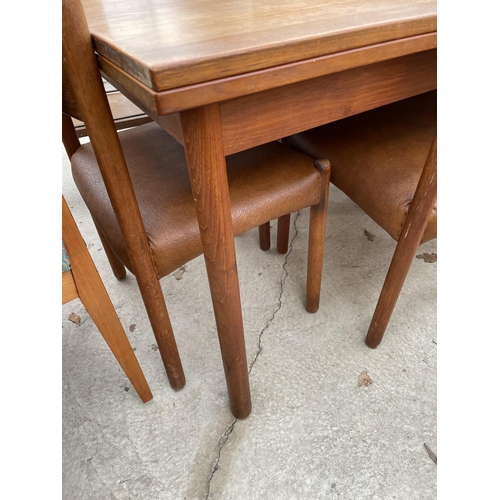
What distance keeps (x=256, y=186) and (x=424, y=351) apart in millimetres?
747

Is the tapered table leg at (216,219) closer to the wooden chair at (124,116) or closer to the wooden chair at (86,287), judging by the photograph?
the wooden chair at (86,287)

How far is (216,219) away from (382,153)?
533 mm

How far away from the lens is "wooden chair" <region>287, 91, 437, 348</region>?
0.82 metres

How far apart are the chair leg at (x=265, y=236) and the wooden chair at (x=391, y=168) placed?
39cm

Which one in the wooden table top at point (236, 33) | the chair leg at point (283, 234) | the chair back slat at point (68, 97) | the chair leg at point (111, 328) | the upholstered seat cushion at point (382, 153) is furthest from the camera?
the chair leg at point (283, 234)

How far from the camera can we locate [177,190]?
0.80m

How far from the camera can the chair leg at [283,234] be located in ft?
4.39

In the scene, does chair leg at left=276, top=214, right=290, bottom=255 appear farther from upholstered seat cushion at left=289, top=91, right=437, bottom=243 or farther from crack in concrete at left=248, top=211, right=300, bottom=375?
upholstered seat cushion at left=289, top=91, right=437, bottom=243

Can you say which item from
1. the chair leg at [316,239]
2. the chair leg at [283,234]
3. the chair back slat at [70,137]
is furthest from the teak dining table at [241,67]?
the chair leg at [283,234]

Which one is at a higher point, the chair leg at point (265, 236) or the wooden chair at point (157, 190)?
the wooden chair at point (157, 190)

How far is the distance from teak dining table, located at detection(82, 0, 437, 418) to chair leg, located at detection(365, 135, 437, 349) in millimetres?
172

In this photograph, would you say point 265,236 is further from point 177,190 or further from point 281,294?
point 177,190

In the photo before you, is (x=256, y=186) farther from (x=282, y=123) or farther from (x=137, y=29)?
(x=137, y=29)

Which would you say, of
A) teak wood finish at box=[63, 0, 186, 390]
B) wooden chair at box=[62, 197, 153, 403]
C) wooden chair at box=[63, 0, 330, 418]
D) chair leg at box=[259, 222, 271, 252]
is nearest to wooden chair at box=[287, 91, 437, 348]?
wooden chair at box=[63, 0, 330, 418]
